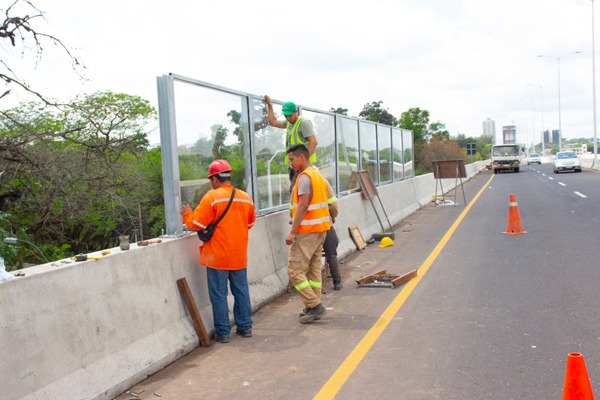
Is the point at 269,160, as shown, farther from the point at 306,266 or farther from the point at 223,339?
the point at 223,339

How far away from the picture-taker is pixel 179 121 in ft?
21.5

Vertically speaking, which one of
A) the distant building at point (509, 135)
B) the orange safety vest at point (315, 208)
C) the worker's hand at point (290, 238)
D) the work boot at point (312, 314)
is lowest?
the work boot at point (312, 314)

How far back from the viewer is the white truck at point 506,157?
52.8 meters

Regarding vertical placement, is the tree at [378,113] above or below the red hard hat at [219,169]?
above

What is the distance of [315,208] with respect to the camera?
23.2ft

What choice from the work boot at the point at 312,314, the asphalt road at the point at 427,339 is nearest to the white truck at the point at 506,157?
the asphalt road at the point at 427,339

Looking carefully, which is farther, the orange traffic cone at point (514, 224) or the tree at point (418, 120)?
the tree at point (418, 120)

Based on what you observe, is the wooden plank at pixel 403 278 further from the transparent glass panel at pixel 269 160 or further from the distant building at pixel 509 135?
the distant building at pixel 509 135

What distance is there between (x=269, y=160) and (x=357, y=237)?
3.60 m

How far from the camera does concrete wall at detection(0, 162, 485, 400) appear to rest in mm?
4102

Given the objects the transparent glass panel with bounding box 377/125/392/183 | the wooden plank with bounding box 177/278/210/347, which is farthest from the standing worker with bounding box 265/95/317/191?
the transparent glass panel with bounding box 377/125/392/183

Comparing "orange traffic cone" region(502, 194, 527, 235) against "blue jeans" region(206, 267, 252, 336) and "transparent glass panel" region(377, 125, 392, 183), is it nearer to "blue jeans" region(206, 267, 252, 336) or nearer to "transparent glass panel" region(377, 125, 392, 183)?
"transparent glass panel" region(377, 125, 392, 183)

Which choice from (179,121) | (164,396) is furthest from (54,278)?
(179,121)

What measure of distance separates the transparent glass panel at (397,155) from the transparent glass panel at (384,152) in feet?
1.58
